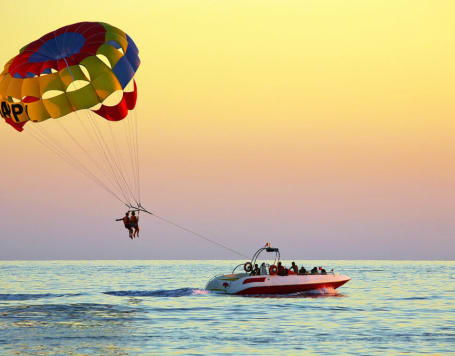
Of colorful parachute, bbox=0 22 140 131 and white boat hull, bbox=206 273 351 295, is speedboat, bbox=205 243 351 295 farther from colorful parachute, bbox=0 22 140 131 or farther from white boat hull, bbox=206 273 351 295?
colorful parachute, bbox=0 22 140 131

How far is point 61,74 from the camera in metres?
33.8

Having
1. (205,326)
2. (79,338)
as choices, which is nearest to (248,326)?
(205,326)

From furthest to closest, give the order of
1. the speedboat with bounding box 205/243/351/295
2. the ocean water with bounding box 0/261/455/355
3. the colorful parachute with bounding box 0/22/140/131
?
the speedboat with bounding box 205/243/351/295 → the colorful parachute with bounding box 0/22/140/131 → the ocean water with bounding box 0/261/455/355

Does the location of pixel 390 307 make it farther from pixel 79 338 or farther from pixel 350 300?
pixel 79 338

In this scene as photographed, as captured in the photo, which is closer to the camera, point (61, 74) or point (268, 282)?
point (61, 74)

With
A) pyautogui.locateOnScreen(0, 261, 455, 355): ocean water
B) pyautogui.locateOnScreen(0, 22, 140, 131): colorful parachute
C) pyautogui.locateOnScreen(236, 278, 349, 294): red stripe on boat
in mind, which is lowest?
pyautogui.locateOnScreen(0, 261, 455, 355): ocean water

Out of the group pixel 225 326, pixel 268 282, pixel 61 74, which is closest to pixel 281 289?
pixel 268 282

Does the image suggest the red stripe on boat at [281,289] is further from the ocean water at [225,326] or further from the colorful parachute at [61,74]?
the colorful parachute at [61,74]

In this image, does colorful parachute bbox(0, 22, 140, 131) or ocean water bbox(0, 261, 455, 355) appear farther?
colorful parachute bbox(0, 22, 140, 131)

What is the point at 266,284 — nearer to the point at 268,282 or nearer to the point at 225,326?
the point at 268,282

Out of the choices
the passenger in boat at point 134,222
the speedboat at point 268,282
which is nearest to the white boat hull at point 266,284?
the speedboat at point 268,282

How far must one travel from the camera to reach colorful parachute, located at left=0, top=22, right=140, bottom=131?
33688 millimetres

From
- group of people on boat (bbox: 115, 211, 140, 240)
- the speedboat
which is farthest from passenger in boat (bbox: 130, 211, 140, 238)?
the speedboat

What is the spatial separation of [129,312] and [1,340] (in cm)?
1284
